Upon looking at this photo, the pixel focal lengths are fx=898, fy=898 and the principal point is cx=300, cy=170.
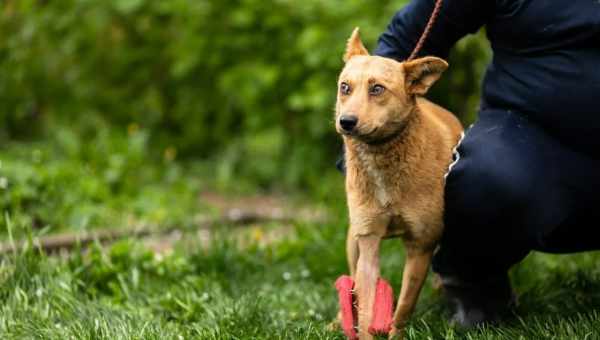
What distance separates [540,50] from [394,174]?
2.28 ft

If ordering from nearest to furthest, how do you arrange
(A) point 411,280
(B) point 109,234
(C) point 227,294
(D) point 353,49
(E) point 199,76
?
(A) point 411,280, (D) point 353,49, (C) point 227,294, (B) point 109,234, (E) point 199,76

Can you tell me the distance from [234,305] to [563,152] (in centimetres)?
145

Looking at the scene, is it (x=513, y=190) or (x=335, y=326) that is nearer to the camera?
(x=513, y=190)

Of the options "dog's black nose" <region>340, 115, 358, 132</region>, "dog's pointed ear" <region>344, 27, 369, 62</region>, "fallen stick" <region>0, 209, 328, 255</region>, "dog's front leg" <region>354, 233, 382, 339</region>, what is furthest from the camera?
"fallen stick" <region>0, 209, 328, 255</region>

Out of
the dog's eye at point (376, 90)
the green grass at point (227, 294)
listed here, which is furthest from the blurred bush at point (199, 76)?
the dog's eye at point (376, 90)

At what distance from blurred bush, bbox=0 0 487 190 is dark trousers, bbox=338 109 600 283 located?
3244 millimetres

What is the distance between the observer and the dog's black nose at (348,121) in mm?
2880

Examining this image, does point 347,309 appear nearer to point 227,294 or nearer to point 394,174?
point 394,174

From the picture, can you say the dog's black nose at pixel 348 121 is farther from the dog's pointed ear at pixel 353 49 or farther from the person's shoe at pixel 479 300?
the person's shoe at pixel 479 300

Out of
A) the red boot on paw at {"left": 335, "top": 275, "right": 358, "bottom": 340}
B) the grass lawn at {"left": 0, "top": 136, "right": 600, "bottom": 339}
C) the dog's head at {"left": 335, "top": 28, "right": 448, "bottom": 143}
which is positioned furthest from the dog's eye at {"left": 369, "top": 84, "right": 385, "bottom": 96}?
the grass lawn at {"left": 0, "top": 136, "right": 600, "bottom": 339}

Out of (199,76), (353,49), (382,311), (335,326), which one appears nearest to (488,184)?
(382,311)

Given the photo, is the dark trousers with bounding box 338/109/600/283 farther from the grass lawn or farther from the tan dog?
the grass lawn

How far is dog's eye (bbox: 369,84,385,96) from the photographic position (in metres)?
2.97

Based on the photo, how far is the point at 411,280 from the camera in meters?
3.14
